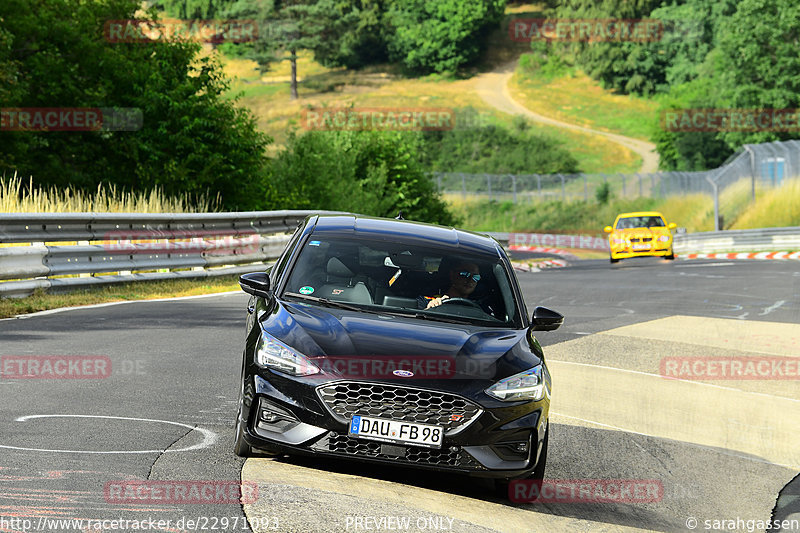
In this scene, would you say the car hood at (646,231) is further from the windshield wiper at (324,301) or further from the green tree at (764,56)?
the green tree at (764,56)

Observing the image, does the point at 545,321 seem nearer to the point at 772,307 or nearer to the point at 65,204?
the point at 772,307

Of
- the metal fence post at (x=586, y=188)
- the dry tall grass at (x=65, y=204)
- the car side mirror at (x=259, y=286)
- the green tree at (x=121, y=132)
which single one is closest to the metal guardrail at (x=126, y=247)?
the dry tall grass at (x=65, y=204)

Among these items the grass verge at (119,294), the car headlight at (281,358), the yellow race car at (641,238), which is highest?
the car headlight at (281,358)

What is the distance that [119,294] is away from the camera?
16.8 m

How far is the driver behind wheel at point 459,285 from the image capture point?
769 centimetres

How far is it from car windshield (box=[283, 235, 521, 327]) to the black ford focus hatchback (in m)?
0.01

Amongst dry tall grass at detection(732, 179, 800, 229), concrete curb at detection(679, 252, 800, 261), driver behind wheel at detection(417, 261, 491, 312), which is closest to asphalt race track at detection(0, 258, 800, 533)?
driver behind wheel at detection(417, 261, 491, 312)

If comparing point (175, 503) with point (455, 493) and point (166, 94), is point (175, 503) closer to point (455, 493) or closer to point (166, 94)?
point (455, 493)

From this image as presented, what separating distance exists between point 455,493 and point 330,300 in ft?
4.97

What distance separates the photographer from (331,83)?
136375mm

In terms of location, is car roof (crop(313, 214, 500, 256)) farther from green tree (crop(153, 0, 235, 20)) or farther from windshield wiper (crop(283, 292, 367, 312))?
green tree (crop(153, 0, 235, 20))

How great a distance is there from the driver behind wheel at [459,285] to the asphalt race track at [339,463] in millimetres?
1158

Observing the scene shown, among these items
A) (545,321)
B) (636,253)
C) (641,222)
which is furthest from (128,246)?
(641,222)

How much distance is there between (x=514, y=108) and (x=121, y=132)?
98182 mm
